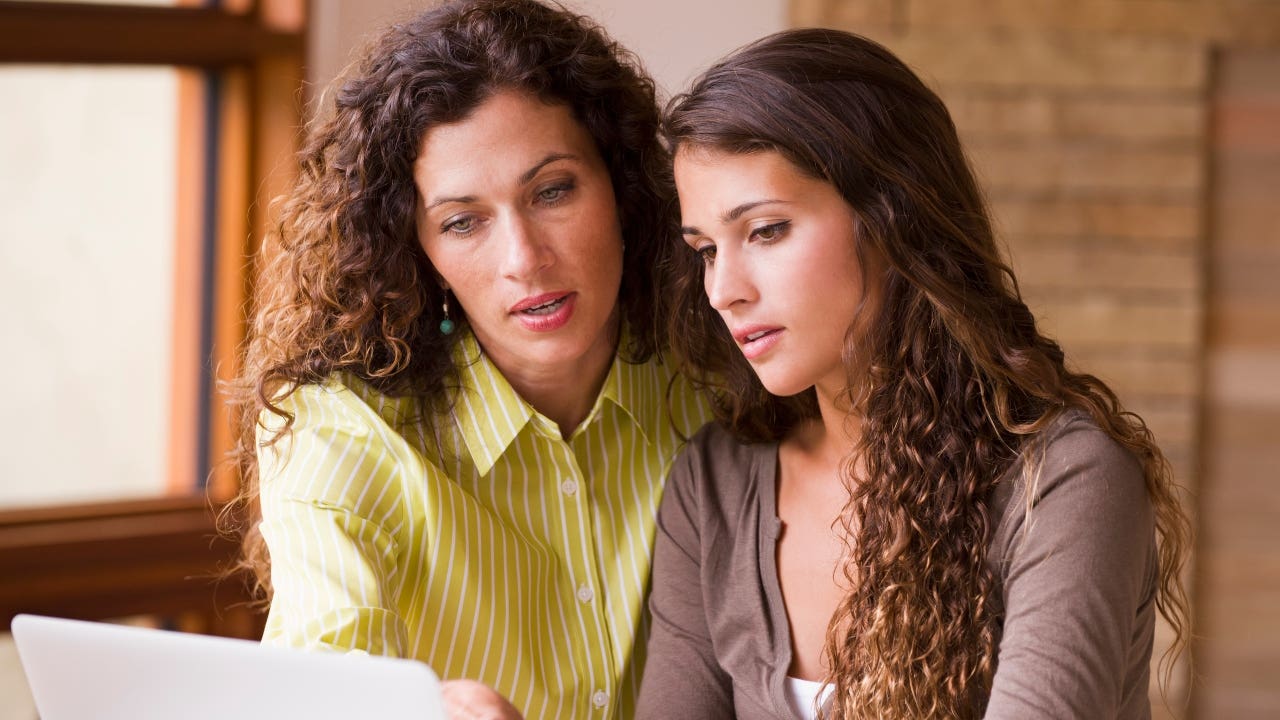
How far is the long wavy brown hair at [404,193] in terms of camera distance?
1.68 meters

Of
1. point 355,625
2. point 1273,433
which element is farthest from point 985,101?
point 355,625

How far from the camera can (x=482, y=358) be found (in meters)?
1.77

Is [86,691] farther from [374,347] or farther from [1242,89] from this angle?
[1242,89]

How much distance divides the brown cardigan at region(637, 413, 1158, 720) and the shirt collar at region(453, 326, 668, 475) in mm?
Result: 106

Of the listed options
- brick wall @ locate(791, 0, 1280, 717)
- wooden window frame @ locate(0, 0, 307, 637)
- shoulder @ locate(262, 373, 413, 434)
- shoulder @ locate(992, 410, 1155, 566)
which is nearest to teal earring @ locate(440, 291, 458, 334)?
shoulder @ locate(262, 373, 413, 434)

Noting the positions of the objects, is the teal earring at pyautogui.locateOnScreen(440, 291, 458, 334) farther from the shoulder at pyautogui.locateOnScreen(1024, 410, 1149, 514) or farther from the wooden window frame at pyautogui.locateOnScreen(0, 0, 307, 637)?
the wooden window frame at pyautogui.locateOnScreen(0, 0, 307, 637)

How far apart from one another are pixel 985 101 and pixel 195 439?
1.92 m

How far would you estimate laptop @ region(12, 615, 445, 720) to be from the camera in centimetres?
102

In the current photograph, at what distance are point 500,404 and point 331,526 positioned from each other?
30 cm

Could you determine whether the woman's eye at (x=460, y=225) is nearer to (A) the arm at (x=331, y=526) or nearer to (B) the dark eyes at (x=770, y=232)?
(A) the arm at (x=331, y=526)

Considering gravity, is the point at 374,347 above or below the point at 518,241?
below

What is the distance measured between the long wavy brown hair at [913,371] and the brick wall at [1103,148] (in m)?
1.68

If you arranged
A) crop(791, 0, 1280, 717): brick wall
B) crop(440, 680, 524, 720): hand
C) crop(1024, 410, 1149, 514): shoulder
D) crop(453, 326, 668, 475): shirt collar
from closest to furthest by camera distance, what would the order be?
crop(440, 680, 524, 720): hand → crop(1024, 410, 1149, 514): shoulder → crop(453, 326, 668, 475): shirt collar → crop(791, 0, 1280, 717): brick wall

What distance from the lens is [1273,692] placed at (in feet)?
10.6
